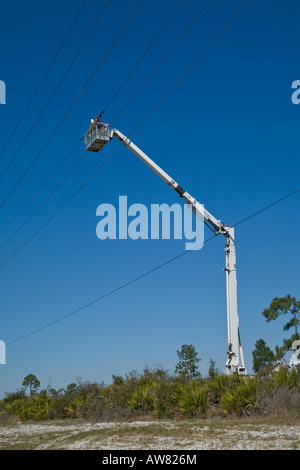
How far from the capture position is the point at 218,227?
960 inches

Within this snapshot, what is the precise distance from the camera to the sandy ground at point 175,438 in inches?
489

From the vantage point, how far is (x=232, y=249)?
24.2 metres

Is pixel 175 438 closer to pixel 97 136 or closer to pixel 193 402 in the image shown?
pixel 193 402

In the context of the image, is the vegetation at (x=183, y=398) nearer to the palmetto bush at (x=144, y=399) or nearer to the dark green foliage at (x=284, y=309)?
the palmetto bush at (x=144, y=399)

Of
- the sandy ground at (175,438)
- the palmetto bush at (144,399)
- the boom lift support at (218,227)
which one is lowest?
the sandy ground at (175,438)

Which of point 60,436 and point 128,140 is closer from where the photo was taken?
point 60,436

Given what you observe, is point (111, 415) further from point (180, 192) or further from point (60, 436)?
point (180, 192)

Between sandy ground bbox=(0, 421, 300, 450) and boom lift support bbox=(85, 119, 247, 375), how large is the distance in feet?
A: 19.5

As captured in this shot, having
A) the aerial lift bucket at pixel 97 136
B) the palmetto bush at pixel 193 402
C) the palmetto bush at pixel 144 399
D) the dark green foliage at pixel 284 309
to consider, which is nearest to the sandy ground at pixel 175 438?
the palmetto bush at pixel 193 402

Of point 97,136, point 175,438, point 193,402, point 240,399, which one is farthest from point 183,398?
point 97,136

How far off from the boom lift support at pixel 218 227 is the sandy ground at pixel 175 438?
5.95 m

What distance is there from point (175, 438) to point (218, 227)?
40.0 ft
